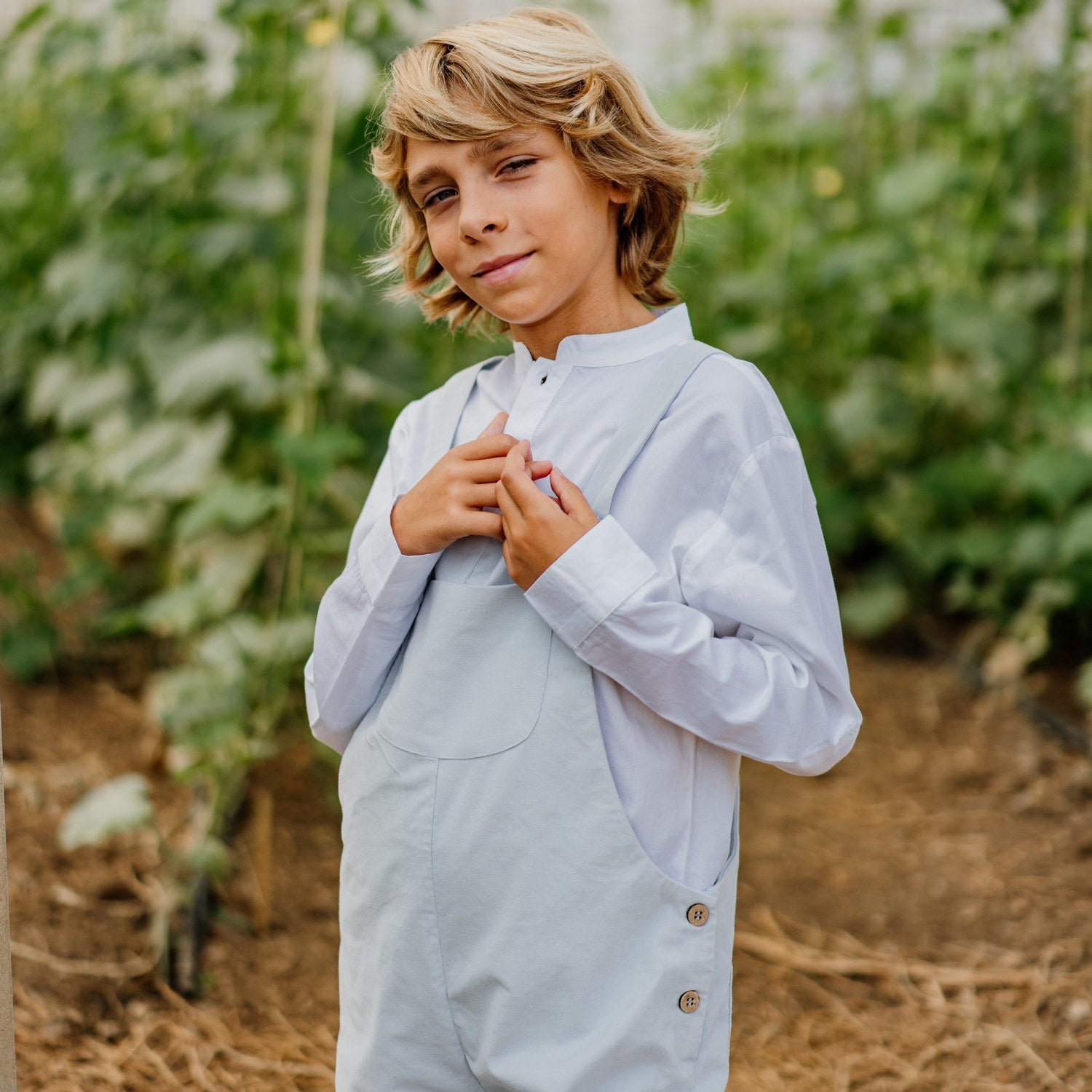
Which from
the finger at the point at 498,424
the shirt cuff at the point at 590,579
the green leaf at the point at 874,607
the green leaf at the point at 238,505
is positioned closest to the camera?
the shirt cuff at the point at 590,579

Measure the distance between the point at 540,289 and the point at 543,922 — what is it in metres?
0.53

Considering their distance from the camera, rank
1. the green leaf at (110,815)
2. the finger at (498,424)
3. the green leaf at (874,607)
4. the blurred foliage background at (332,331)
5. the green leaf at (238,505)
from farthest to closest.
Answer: the green leaf at (874,607) < the blurred foliage background at (332,331) < the green leaf at (238,505) < the green leaf at (110,815) < the finger at (498,424)

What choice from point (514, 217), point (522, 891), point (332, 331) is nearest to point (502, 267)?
point (514, 217)

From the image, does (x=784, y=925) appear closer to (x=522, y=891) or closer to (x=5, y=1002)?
(x=522, y=891)

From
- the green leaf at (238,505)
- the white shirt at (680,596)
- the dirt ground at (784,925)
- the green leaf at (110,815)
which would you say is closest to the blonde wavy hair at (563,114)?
the white shirt at (680,596)

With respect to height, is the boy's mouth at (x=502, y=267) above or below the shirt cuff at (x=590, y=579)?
above

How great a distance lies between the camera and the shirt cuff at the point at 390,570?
1.11 metres

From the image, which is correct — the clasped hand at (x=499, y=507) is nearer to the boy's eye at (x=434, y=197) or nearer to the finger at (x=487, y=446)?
the finger at (x=487, y=446)

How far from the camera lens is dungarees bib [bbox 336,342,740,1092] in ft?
3.43

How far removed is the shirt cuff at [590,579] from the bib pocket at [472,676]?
5 cm

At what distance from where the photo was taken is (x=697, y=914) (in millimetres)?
1052

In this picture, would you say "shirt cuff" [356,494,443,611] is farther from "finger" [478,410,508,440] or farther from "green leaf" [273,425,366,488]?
"green leaf" [273,425,366,488]

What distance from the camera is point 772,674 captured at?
1.03m

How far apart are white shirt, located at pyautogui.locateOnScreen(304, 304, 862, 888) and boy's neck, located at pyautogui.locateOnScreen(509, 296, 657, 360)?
1.0 inches
